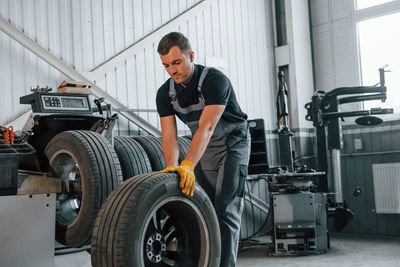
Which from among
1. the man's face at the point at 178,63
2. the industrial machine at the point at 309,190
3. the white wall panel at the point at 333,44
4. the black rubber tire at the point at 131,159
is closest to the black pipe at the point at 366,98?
the industrial machine at the point at 309,190

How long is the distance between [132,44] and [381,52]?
3189mm

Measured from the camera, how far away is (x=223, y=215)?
2.37m

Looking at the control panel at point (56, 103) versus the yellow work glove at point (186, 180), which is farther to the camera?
the control panel at point (56, 103)

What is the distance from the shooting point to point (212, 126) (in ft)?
7.29

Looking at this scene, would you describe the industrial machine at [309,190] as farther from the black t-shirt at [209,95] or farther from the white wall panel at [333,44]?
the black t-shirt at [209,95]

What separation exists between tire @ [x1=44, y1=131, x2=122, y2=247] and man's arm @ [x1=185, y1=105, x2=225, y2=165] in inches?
25.9

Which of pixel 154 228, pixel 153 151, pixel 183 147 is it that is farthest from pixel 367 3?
pixel 154 228

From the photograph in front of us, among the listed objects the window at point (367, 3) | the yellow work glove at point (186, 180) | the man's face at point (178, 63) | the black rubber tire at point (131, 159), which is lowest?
the yellow work glove at point (186, 180)

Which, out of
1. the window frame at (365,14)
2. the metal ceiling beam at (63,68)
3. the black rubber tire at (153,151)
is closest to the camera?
the black rubber tire at (153,151)

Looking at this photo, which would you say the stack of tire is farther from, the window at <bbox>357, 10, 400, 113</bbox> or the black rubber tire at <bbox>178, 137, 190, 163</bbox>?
the window at <bbox>357, 10, 400, 113</bbox>

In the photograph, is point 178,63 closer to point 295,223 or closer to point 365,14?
point 295,223

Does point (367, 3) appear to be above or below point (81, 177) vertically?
above

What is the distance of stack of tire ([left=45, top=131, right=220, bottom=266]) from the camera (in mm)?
1839

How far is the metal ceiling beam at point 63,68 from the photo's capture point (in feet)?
12.4
